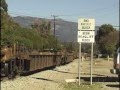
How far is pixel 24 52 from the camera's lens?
26.5 metres

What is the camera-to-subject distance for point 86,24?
20.8m

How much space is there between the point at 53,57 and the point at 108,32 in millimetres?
84357

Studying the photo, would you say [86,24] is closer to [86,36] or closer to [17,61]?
[86,36]

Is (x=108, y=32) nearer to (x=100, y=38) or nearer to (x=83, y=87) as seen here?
(x=100, y=38)

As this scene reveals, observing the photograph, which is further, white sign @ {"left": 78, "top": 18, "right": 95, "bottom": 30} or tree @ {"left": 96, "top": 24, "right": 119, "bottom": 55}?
tree @ {"left": 96, "top": 24, "right": 119, "bottom": 55}

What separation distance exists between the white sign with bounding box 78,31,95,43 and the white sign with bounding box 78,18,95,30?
312mm

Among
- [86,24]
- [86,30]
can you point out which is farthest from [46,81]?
[86,24]

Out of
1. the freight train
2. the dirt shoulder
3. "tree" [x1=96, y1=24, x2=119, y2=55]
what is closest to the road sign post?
the dirt shoulder

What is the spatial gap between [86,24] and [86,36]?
26.9 inches

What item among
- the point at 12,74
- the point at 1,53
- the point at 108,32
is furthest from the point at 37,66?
the point at 108,32

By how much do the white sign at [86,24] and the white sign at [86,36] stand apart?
0.31 metres

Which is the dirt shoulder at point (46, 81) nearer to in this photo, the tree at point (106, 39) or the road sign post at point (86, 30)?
the road sign post at point (86, 30)

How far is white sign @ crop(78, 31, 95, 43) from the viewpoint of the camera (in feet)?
69.2

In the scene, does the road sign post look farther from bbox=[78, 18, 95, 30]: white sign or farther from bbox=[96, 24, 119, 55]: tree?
bbox=[96, 24, 119, 55]: tree
